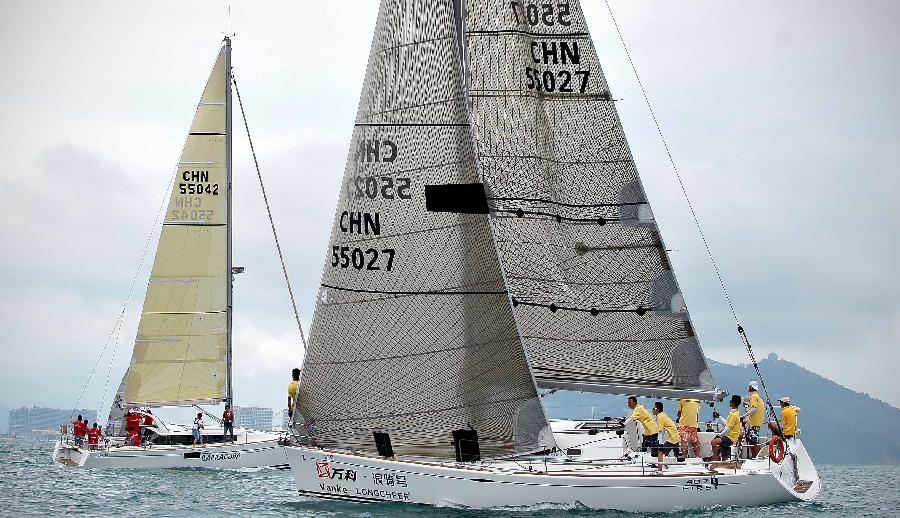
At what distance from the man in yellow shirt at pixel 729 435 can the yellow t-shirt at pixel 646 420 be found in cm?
132

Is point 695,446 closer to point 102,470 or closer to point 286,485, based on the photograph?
point 286,485

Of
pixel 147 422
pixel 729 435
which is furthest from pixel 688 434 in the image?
pixel 147 422

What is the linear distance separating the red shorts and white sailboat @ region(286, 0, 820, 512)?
726 mm

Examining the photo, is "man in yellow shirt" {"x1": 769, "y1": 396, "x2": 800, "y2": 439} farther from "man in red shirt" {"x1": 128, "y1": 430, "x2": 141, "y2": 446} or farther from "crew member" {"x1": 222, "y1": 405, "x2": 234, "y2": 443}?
"man in red shirt" {"x1": 128, "y1": 430, "x2": 141, "y2": 446}

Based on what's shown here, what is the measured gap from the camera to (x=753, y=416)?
2634 cm

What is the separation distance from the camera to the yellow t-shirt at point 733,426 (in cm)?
2494

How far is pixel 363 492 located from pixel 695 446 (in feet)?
23.3

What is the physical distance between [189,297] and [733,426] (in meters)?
21.8

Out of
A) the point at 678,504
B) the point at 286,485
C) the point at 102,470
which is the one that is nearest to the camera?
the point at 678,504

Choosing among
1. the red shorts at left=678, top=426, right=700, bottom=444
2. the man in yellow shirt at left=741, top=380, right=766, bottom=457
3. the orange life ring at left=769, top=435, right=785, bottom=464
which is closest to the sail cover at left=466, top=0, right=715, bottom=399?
the red shorts at left=678, top=426, right=700, bottom=444

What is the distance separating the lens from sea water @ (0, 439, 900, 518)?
74.8ft

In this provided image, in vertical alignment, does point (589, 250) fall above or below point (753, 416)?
above

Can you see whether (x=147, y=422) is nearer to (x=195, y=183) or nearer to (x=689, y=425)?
(x=195, y=183)

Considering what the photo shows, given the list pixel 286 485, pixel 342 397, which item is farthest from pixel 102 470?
pixel 342 397
